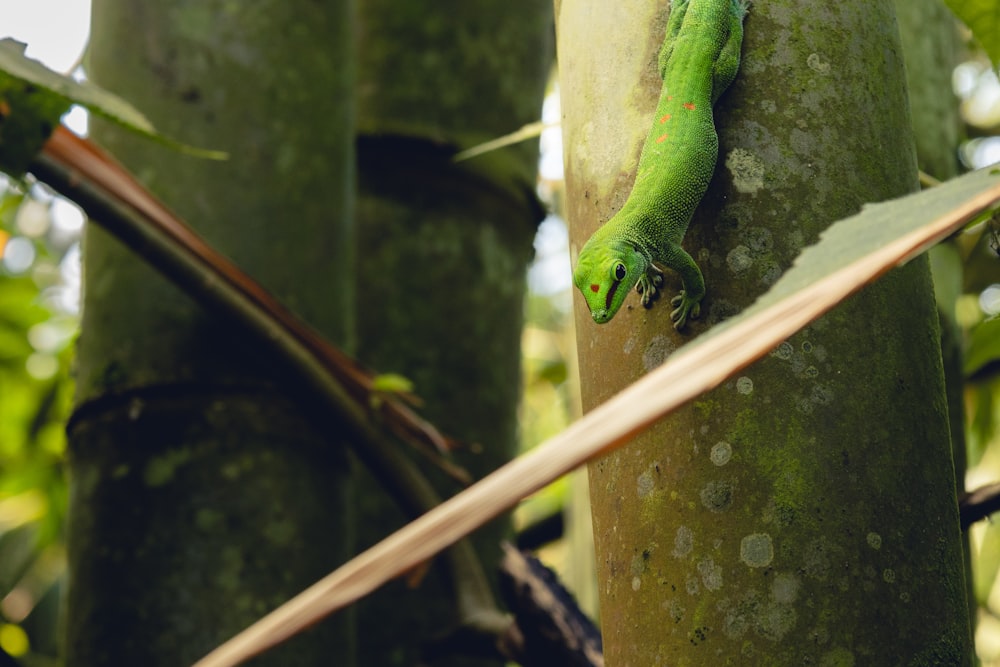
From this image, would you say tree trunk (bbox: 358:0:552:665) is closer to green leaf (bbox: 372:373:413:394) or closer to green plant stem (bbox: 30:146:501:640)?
green plant stem (bbox: 30:146:501:640)

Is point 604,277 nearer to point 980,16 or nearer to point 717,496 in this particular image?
point 717,496

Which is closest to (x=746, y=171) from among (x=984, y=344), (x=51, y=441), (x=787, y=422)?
(x=787, y=422)

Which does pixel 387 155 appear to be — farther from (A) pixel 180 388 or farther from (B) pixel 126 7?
(A) pixel 180 388

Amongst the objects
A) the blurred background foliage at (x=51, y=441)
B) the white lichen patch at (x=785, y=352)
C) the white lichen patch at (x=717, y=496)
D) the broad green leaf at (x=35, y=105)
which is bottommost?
the blurred background foliage at (x=51, y=441)

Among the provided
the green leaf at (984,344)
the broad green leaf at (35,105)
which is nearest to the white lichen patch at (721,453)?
the green leaf at (984,344)

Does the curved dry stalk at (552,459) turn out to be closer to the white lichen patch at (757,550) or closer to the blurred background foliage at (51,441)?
the white lichen patch at (757,550)

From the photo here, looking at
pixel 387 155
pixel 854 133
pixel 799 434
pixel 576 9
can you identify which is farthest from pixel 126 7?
pixel 799 434
